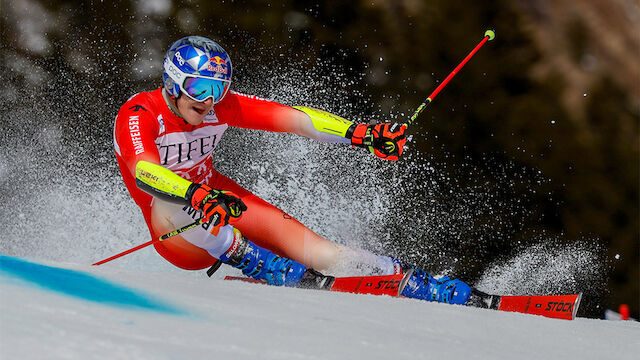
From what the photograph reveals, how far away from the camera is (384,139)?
2.78 m

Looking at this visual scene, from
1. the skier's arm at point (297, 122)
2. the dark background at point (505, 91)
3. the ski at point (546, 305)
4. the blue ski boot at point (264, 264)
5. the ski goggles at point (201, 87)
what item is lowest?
the dark background at point (505, 91)

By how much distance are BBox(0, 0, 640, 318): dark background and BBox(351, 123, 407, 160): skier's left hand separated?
127 inches

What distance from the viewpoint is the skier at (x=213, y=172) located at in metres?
2.53

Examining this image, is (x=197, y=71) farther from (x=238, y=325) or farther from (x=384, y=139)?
(x=238, y=325)

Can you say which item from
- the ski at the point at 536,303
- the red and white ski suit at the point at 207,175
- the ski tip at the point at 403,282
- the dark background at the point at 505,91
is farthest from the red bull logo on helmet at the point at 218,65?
the dark background at the point at 505,91

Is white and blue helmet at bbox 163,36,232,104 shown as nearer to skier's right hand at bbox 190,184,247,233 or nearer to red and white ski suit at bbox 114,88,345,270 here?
red and white ski suit at bbox 114,88,345,270

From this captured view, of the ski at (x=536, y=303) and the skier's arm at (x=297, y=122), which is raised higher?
the skier's arm at (x=297, y=122)

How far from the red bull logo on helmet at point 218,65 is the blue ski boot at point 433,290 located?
1011 mm

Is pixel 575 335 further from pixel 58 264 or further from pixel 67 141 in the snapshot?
pixel 67 141

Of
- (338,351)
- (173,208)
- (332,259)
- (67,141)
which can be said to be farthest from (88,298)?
(67,141)

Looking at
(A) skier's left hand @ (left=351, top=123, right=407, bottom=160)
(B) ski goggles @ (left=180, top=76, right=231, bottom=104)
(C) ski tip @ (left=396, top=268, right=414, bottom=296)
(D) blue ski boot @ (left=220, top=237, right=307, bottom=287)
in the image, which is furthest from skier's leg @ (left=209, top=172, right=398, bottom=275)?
(B) ski goggles @ (left=180, top=76, right=231, bottom=104)

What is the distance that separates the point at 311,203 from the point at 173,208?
1599 mm

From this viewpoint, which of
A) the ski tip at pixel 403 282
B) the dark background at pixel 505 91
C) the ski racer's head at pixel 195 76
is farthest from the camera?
the dark background at pixel 505 91

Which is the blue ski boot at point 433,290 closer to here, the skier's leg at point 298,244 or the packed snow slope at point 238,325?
the skier's leg at point 298,244
